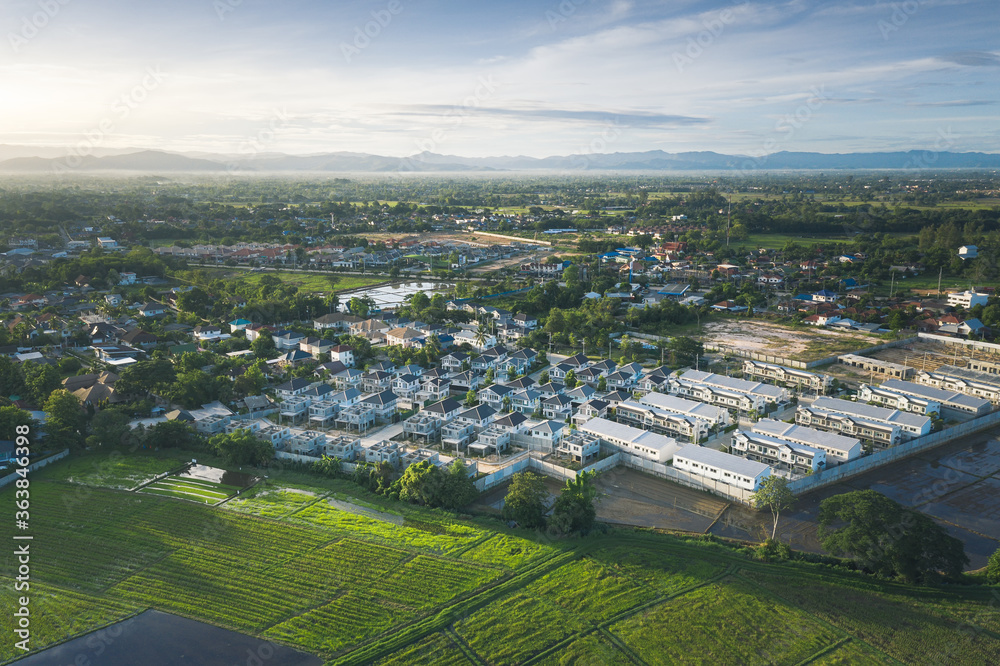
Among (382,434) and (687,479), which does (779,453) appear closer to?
(687,479)

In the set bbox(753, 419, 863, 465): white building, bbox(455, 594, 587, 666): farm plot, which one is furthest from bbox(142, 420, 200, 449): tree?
bbox(753, 419, 863, 465): white building

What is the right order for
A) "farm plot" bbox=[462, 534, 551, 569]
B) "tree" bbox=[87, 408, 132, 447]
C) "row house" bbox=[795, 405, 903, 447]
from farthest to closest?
"row house" bbox=[795, 405, 903, 447], "tree" bbox=[87, 408, 132, 447], "farm plot" bbox=[462, 534, 551, 569]

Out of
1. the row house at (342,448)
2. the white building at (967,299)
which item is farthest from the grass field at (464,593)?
the white building at (967,299)

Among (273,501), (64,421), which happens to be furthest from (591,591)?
(64,421)

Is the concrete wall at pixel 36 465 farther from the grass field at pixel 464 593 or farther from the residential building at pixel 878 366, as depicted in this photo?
the residential building at pixel 878 366

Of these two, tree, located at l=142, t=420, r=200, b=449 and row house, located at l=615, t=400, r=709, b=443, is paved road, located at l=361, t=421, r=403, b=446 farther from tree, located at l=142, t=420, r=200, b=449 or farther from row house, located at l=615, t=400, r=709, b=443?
row house, located at l=615, t=400, r=709, b=443

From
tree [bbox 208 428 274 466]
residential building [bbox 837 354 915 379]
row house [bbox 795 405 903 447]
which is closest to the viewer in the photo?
tree [bbox 208 428 274 466]

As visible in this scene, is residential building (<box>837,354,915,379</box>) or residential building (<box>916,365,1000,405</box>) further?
residential building (<box>837,354,915,379</box>)
